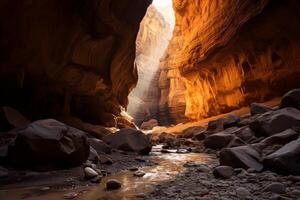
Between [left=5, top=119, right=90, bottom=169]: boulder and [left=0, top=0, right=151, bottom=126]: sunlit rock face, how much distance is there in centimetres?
509

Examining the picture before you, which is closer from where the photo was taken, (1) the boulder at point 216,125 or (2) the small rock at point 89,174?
(2) the small rock at point 89,174

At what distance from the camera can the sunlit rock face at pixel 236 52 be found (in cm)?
1303

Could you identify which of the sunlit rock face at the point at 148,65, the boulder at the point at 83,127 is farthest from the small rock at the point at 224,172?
the sunlit rock face at the point at 148,65

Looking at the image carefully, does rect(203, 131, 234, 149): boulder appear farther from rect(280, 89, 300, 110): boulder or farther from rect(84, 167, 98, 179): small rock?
rect(84, 167, 98, 179): small rock

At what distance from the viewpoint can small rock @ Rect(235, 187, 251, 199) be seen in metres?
2.62

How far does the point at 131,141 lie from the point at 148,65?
4256 cm

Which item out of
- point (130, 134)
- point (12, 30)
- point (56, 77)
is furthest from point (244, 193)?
point (56, 77)


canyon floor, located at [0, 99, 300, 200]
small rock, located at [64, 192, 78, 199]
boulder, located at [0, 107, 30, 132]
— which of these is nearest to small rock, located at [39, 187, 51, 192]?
canyon floor, located at [0, 99, 300, 200]

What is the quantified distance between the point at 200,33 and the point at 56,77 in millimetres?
12437

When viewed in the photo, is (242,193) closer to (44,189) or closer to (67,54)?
(44,189)

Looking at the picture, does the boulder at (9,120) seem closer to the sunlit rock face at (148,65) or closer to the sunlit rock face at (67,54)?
the sunlit rock face at (67,54)

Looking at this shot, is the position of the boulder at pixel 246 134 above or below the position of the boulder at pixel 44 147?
below

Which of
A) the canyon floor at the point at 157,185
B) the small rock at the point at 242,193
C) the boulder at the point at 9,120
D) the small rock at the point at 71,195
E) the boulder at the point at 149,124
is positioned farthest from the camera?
the boulder at the point at 149,124

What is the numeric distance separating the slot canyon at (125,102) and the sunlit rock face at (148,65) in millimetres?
18419
